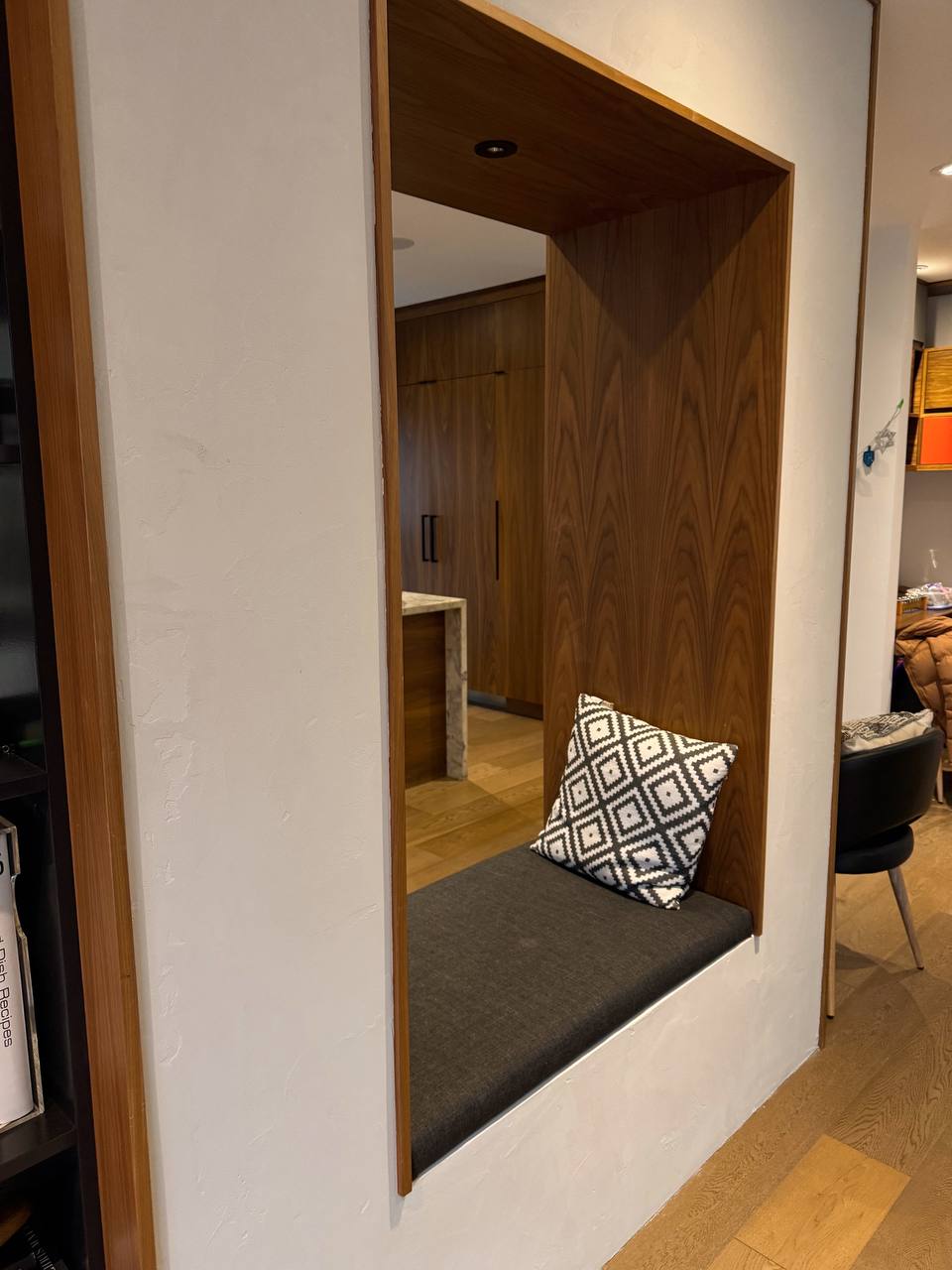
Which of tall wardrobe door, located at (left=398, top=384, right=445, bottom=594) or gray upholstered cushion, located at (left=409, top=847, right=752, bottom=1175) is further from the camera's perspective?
tall wardrobe door, located at (left=398, top=384, right=445, bottom=594)

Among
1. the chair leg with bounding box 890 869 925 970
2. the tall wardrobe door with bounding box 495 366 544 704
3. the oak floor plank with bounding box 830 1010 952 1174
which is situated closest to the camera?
the oak floor plank with bounding box 830 1010 952 1174

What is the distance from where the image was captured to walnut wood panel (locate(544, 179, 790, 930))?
6.04 feet

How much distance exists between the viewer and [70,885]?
0.94 m

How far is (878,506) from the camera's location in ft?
14.0

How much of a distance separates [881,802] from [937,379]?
3.62m

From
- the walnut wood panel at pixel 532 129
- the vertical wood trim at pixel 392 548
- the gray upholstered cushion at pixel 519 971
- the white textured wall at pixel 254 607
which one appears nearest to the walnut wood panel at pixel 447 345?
the walnut wood panel at pixel 532 129

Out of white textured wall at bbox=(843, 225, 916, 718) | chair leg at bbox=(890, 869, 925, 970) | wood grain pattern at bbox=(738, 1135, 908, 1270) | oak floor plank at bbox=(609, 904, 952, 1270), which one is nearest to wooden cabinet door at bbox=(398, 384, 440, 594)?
white textured wall at bbox=(843, 225, 916, 718)

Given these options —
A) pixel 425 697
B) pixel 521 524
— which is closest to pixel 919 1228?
pixel 425 697

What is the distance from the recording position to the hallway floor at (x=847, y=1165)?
170cm

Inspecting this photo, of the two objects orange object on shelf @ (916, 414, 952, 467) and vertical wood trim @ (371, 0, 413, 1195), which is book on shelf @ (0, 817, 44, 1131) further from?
orange object on shelf @ (916, 414, 952, 467)

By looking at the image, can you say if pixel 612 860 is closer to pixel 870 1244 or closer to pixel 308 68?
pixel 870 1244

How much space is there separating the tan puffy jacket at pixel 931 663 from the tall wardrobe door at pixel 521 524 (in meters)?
1.84

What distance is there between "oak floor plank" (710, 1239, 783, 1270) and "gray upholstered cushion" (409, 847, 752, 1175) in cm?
47

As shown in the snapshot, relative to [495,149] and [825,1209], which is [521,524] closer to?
[495,149]
